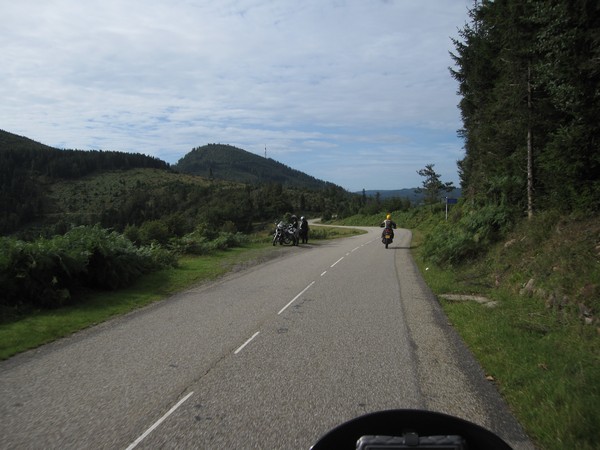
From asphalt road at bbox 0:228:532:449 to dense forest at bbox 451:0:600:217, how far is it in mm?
5032

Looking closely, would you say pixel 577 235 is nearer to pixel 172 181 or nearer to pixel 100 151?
pixel 172 181

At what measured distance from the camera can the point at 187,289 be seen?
558 inches

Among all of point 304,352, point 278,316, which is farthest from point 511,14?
point 304,352

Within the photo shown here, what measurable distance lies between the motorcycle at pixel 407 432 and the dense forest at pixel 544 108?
9.94 meters

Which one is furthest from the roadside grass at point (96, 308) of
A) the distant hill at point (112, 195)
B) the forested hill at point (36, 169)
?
the forested hill at point (36, 169)

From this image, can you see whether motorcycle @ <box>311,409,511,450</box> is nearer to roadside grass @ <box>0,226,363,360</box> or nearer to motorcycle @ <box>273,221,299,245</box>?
roadside grass @ <box>0,226,363,360</box>

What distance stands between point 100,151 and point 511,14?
180273mm

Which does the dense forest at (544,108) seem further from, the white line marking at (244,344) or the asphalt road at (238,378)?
the white line marking at (244,344)

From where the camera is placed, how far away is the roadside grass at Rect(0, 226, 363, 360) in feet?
27.2

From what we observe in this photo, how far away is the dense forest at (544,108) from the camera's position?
33.5 feet

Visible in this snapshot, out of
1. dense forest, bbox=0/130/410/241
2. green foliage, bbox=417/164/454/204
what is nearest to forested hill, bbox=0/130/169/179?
dense forest, bbox=0/130/410/241

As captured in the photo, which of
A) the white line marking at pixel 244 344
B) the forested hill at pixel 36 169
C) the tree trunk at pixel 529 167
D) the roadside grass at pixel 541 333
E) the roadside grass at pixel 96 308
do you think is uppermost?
the forested hill at pixel 36 169

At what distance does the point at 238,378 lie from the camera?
596 centimetres

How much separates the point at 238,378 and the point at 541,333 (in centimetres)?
502
